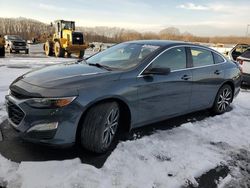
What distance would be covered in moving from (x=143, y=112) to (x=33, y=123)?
65.7 inches

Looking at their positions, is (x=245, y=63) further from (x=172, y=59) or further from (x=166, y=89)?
(x=166, y=89)

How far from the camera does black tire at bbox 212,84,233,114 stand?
251 inches

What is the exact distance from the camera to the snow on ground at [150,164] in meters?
3.39

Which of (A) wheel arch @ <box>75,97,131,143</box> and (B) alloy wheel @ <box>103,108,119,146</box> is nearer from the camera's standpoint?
(A) wheel arch @ <box>75,97,131,143</box>

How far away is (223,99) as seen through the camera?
655 centimetres

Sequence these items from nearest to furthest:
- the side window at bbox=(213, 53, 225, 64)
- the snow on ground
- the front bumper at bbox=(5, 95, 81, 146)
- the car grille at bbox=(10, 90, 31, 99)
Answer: the snow on ground < the front bumper at bbox=(5, 95, 81, 146) < the car grille at bbox=(10, 90, 31, 99) < the side window at bbox=(213, 53, 225, 64)

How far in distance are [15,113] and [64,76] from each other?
787 mm

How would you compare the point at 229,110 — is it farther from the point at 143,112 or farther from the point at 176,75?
the point at 143,112

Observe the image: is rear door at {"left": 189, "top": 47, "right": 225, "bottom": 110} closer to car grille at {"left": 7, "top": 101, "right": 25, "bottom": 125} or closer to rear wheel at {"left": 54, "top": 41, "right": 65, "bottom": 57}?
car grille at {"left": 7, "top": 101, "right": 25, "bottom": 125}

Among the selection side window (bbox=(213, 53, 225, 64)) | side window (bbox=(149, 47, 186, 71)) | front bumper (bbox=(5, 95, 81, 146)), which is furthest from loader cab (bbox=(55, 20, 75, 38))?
front bumper (bbox=(5, 95, 81, 146))

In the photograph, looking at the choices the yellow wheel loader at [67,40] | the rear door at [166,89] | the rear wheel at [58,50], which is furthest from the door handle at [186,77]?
the rear wheel at [58,50]

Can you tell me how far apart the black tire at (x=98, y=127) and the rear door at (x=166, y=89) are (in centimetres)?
58

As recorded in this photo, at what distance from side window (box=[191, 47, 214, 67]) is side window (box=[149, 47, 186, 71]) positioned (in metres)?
0.33

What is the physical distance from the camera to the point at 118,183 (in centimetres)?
342
